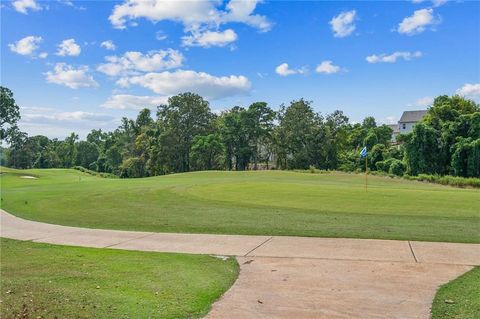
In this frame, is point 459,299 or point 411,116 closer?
point 459,299

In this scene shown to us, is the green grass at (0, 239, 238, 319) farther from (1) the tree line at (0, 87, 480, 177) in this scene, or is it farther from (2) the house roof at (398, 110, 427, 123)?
(2) the house roof at (398, 110, 427, 123)

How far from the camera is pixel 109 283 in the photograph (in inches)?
221

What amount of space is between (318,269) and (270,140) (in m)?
60.1

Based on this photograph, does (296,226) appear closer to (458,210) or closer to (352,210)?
(352,210)

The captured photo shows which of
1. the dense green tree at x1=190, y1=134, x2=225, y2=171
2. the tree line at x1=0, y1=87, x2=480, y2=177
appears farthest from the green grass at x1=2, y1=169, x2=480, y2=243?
the dense green tree at x1=190, y1=134, x2=225, y2=171

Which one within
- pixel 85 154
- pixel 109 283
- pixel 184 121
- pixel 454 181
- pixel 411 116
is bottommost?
pixel 109 283

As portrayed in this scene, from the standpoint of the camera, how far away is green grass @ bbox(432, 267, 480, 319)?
4.43m

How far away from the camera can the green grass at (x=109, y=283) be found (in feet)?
15.1

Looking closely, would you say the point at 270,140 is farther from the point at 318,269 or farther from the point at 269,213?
the point at 318,269

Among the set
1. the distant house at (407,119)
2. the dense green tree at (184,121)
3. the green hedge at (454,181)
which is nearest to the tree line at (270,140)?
the dense green tree at (184,121)

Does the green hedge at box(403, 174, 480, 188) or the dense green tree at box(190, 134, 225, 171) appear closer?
the green hedge at box(403, 174, 480, 188)

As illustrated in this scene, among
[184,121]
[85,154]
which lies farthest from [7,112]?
[85,154]

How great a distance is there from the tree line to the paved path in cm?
4054

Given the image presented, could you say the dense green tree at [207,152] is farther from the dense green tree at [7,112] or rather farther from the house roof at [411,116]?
the house roof at [411,116]
